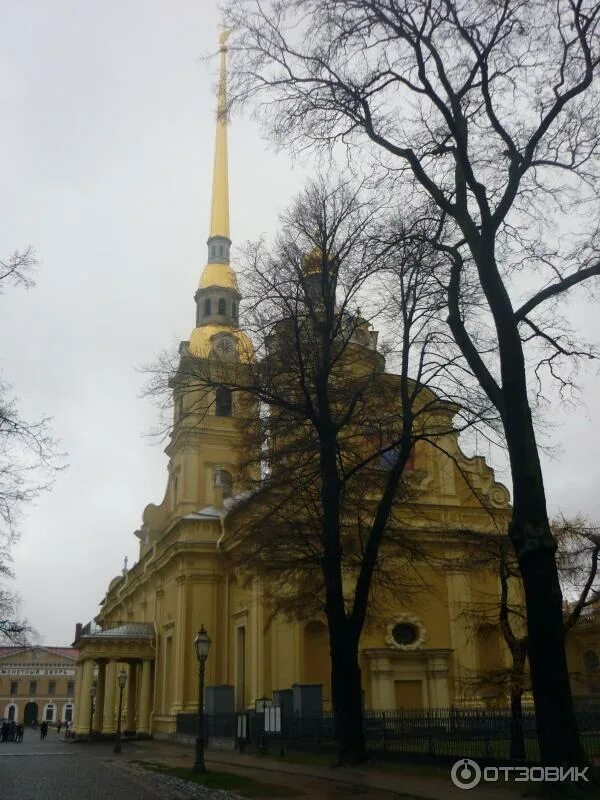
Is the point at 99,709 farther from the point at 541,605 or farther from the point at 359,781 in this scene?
the point at 541,605

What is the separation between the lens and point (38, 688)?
102688 millimetres

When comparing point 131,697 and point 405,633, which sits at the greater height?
point 405,633

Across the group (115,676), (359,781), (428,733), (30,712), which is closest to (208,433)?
(115,676)

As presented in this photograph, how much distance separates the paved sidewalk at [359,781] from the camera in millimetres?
11359

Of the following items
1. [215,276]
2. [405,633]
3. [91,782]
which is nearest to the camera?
[91,782]

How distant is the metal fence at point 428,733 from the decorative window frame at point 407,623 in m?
8.06

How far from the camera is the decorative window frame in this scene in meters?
29.2

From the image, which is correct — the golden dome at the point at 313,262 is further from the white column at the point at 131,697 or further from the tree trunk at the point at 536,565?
the white column at the point at 131,697

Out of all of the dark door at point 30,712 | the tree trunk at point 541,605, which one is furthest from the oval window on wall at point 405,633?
the dark door at point 30,712

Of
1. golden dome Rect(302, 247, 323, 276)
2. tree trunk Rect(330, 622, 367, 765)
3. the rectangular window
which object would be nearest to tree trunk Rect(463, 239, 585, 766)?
tree trunk Rect(330, 622, 367, 765)

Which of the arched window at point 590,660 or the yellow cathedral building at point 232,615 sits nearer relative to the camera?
the arched window at point 590,660

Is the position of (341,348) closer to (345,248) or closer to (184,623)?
(345,248)

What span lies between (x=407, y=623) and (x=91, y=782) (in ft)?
50.3

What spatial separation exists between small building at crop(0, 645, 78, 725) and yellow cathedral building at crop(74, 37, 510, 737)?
6193 cm
